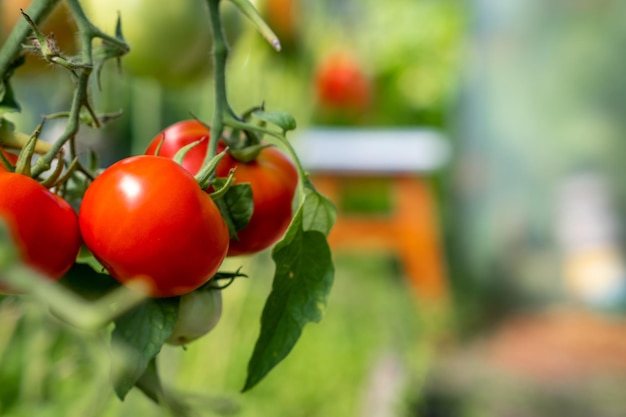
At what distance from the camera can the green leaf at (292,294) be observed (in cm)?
29

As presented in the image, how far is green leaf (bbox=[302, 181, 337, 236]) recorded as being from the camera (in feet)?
1.03

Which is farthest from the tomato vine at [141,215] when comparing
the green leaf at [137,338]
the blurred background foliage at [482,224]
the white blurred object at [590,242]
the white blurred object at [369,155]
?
the white blurred object at [369,155]

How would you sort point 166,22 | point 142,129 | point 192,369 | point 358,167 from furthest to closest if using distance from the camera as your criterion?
point 358,167 → point 192,369 → point 142,129 → point 166,22

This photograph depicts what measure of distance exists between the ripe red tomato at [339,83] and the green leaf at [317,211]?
2904mm

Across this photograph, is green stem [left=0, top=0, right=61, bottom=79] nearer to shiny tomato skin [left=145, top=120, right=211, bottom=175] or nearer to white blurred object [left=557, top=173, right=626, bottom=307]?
shiny tomato skin [left=145, top=120, right=211, bottom=175]

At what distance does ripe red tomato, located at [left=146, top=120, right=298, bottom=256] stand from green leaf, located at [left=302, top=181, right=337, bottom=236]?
11 millimetres

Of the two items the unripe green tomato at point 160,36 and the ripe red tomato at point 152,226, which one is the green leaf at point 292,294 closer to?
the ripe red tomato at point 152,226

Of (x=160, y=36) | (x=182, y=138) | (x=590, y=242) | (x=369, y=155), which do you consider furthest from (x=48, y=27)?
(x=369, y=155)

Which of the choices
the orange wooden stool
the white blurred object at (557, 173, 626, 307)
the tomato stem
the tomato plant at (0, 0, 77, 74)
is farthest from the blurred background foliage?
the tomato stem

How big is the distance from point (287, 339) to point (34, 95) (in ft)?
4.36

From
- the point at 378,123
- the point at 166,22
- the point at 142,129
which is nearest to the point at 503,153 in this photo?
the point at 378,123

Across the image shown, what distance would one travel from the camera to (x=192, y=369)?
146cm

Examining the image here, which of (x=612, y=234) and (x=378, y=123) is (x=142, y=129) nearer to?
(x=612, y=234)

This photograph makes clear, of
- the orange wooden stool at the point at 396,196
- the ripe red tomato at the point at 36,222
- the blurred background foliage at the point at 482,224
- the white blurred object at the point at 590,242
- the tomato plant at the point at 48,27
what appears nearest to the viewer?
the ripe red tomato at the point at 36,222
